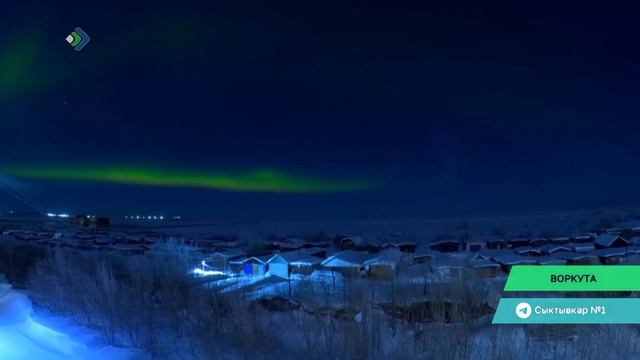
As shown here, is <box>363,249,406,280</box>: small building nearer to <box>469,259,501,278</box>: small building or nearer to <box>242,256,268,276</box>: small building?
<box>469,259,501,278</box>: small building

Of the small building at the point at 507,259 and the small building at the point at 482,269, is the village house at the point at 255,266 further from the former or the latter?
the small building at the point at 482,269

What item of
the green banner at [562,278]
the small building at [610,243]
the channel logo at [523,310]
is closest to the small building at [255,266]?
the small building at [610,243]

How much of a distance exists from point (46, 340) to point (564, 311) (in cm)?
707

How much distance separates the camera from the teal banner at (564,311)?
707 centimetres

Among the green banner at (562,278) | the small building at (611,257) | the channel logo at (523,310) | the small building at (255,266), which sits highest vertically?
the green banner at (562,278)

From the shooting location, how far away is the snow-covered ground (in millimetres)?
7133

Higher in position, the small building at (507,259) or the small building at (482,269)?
the small building at (482,269)

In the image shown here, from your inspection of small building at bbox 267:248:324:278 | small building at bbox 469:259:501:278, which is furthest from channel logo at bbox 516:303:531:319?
small building at bbox 267:248:324:278

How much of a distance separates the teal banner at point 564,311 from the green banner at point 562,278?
22 centimetres

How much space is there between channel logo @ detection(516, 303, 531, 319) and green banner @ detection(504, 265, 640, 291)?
0.87ft

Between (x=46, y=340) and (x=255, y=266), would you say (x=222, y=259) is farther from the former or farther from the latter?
(x=46, y=340)

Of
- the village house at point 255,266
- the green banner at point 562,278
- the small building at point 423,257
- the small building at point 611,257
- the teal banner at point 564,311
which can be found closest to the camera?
the teal banner at point 564,311

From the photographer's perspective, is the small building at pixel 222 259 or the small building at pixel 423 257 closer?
the small building at pixel 423 257

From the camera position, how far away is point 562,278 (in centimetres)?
749
